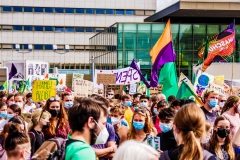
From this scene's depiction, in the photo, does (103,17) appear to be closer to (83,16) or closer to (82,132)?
(83,16)

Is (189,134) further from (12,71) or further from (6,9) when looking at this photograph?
(6,9)

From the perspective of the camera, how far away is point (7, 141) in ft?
16.8

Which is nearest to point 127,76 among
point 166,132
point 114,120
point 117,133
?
point 114,120

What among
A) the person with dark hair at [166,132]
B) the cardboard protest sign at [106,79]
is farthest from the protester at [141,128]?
the cardboard protest sign at [106,79]

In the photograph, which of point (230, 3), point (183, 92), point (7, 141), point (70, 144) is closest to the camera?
point (70, 144)

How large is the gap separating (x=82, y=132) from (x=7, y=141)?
1.08 metres

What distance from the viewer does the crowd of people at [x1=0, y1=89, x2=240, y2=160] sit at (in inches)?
168

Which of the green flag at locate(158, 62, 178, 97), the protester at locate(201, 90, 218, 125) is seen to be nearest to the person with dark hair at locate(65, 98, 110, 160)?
the protester at locate(201, 90, 218, 125)

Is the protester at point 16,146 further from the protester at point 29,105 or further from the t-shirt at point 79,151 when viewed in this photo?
the protester at point 29,105

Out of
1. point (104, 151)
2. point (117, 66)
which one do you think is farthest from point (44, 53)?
point (104, 151)

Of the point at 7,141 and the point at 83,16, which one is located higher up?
the point at 83,16

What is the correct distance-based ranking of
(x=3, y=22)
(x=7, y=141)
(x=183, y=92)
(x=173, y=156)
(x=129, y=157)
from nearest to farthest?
(x=129, y=157)
(x=173, y=156)
(x=7, y=141)
(x=183, y=92)
(x=3, y=22)

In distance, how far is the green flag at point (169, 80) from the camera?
583 inches

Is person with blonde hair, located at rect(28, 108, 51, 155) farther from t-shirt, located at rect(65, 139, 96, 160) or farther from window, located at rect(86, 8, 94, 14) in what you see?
window, located at rect(86, 8, 94, 14)
